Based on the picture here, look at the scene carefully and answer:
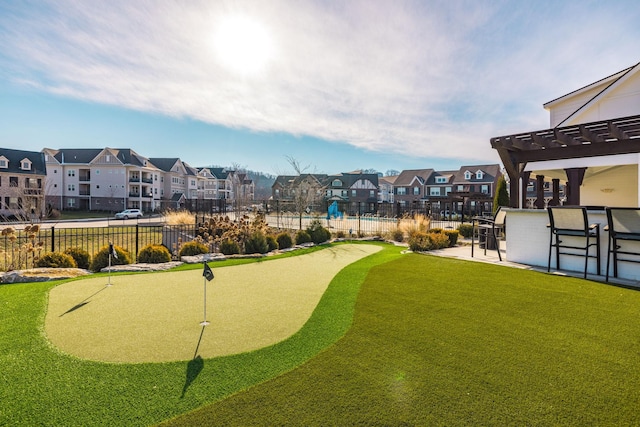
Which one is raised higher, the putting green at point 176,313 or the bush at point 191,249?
the bush at point 191,249

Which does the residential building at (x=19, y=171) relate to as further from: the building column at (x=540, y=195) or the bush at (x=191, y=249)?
the building column at (x=540, y=195)

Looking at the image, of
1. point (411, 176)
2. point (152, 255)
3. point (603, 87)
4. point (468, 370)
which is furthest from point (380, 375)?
point (411, 176)

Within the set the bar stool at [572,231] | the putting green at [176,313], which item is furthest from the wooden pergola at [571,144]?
the putting green at [176,313]

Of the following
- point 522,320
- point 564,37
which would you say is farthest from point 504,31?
point 522,320

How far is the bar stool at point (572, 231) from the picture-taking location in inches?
243

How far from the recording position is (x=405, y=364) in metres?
3.00

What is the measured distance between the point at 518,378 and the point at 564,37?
1050cm

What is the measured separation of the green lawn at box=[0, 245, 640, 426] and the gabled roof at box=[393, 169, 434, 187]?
57958 millimetres

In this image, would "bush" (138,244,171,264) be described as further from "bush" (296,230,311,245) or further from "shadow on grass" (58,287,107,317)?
"bush" (296,230,311,245)

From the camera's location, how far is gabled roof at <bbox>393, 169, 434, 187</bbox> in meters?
59.8

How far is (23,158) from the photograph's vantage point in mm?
40281

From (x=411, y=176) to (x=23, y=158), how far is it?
6071 cm

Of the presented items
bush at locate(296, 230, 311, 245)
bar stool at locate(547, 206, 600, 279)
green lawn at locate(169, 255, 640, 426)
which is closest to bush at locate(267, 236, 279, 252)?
bush at locate(296, 230, 311, 245)

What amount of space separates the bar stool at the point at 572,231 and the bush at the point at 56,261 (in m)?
11.2
